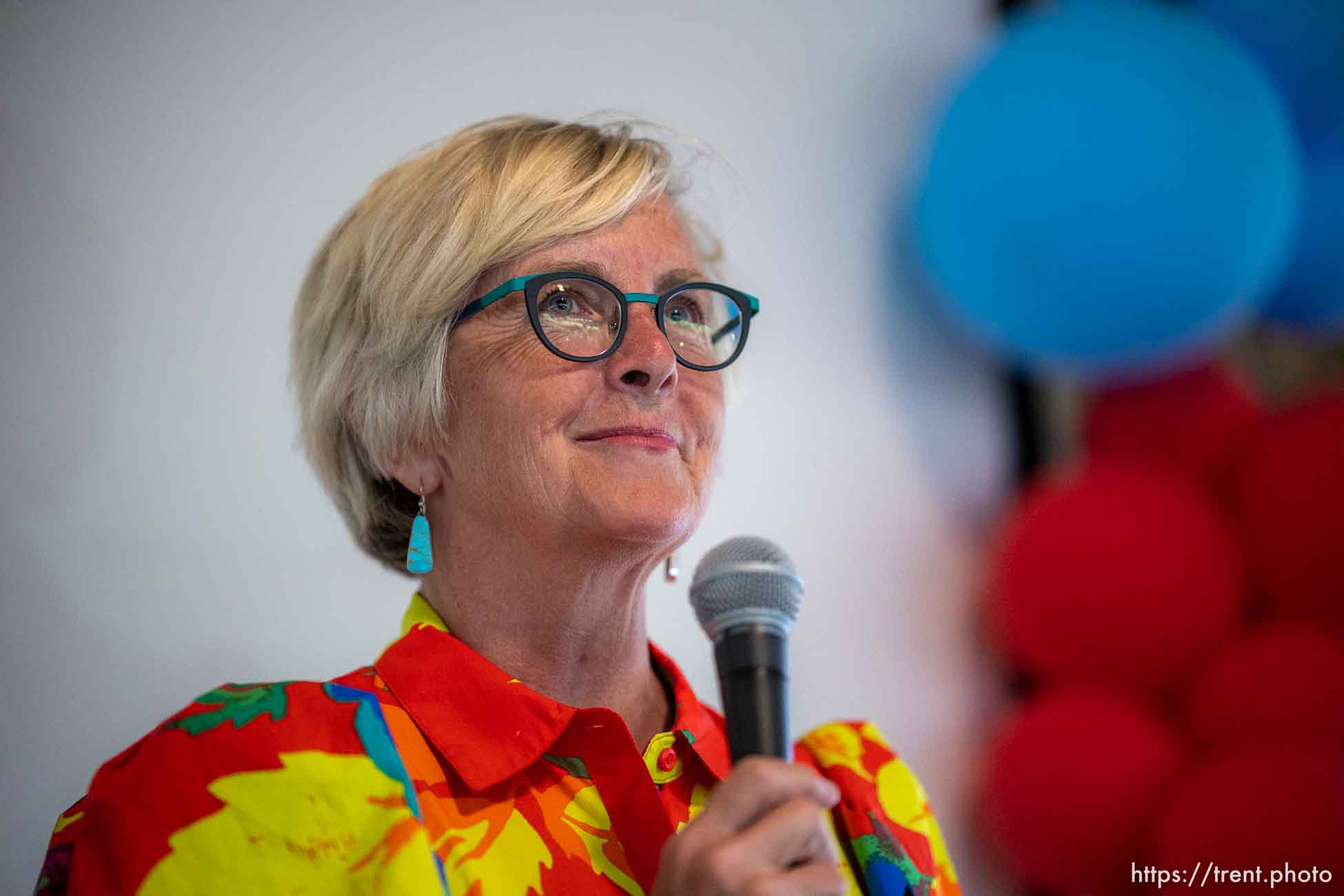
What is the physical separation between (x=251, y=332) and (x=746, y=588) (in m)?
0.94

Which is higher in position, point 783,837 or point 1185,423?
point 1185,423

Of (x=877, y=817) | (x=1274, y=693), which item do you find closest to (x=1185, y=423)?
(x=1274, y=693)

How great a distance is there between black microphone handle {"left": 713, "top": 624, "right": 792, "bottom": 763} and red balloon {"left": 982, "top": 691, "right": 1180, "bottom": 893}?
148 centimetres

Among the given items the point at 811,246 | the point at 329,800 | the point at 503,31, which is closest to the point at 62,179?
the point at 503,31

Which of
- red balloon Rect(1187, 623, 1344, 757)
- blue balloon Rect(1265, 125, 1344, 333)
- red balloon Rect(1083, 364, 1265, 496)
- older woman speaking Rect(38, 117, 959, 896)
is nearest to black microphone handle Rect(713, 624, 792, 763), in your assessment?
older woman speaking Rect(38, 117, 959, 896)

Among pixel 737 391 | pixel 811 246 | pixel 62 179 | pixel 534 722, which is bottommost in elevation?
pixel 534 722

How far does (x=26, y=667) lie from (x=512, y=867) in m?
0.72

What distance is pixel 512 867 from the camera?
1087 millimetres

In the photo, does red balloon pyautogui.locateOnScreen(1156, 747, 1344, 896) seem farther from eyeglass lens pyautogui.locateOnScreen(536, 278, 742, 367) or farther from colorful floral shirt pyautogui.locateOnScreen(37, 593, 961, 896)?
eyeglass lens pyautogui.locateOnScreen(536, 278, 742, 367)

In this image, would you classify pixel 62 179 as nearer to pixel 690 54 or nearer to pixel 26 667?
pixel 26 667

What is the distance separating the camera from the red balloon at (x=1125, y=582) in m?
2.18

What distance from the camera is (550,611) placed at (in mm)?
1268

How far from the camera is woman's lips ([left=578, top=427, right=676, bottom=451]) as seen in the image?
1.21 m

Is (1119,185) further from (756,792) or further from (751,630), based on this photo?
(756,792)
